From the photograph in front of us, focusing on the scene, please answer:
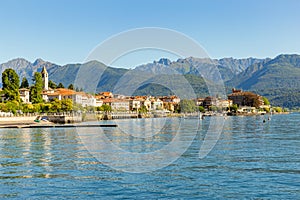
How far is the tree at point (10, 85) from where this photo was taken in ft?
243

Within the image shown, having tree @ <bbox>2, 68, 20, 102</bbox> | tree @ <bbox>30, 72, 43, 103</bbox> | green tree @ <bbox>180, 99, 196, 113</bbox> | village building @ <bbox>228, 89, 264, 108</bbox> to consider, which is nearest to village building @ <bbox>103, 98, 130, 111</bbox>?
green tree @ <bbox>180, 99, 196, 113</bbox>

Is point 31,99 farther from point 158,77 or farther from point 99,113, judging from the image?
point 158,77

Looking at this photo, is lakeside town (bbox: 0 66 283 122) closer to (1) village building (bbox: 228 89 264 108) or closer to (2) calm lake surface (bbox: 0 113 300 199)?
(1) village building (bbox: 228 89 264 108)

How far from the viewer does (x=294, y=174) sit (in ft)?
53.1

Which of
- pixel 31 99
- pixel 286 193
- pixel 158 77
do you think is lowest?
pixel 286 193

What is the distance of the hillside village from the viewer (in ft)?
347

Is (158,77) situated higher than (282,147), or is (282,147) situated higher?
(158,77)

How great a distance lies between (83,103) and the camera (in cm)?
10850

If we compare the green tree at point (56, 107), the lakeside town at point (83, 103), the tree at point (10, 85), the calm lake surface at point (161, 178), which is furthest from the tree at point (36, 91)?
the calm lake surface at point (161, 178)

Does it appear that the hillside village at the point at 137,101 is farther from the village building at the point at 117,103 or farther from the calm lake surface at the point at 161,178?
the calm lake surface at the point at 161,178

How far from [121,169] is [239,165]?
5.34 m

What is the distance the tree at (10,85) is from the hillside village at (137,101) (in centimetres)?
271

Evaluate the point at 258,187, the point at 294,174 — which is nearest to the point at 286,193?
the point at 258,187

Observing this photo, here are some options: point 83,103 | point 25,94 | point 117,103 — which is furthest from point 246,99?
point 25,94
